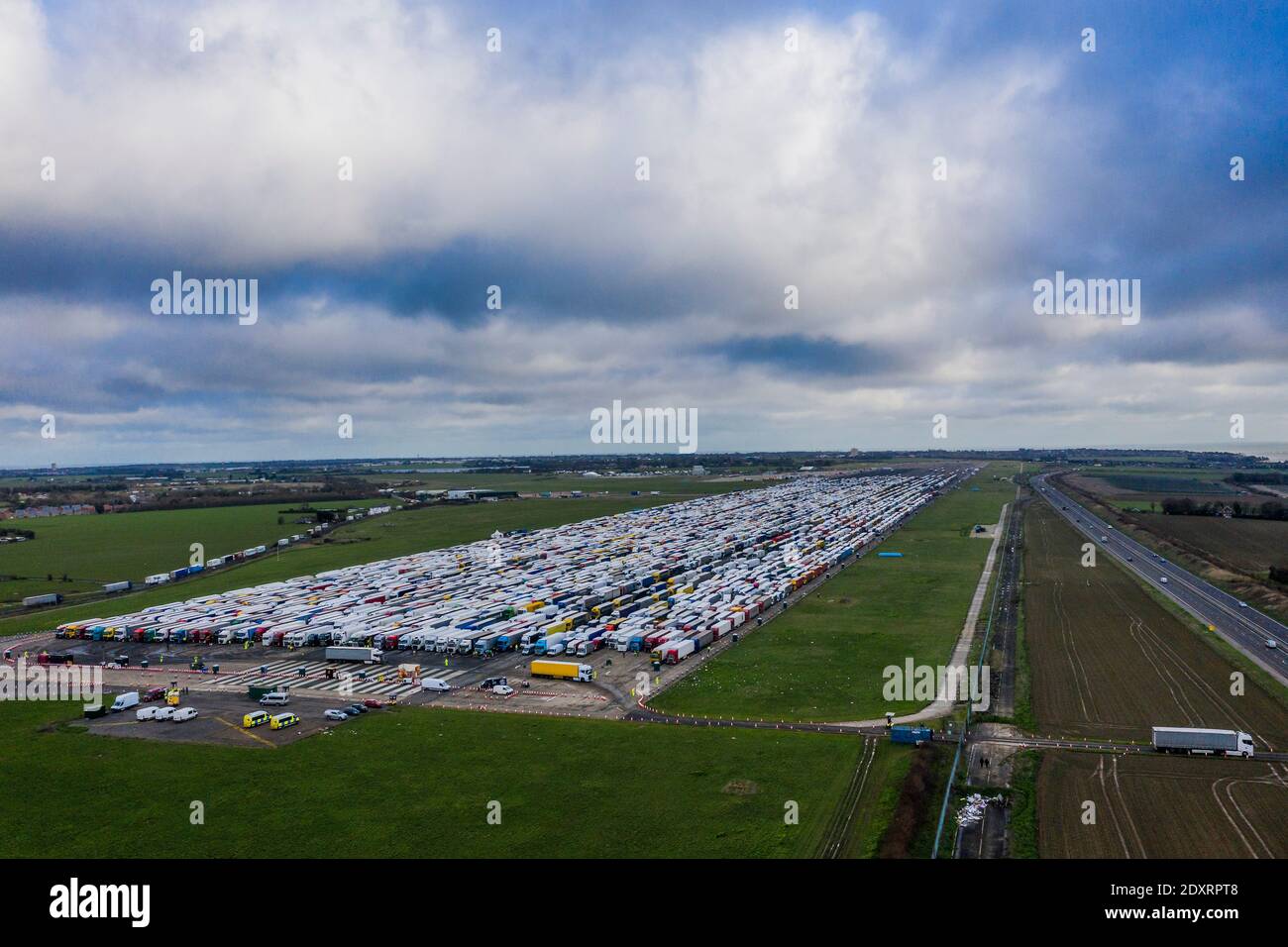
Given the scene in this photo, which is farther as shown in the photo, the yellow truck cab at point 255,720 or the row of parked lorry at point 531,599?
the row of parked lorry at point 531,599

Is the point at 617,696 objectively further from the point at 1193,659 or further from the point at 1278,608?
the point at 1278,608

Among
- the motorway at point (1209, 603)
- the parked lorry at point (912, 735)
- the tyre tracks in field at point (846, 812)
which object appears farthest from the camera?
the motorway at point (1209, 603)

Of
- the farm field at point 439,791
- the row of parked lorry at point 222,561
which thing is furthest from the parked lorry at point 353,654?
the row of parked lorry at point 222,561

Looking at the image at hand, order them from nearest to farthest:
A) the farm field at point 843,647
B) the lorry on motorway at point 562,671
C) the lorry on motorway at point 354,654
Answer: the farm field at point 843,647 < the lorry on motorway at point 562,671 < the lorry on motorway at point 354,654

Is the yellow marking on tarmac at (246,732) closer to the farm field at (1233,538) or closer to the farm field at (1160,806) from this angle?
the farm field at (1160,806)

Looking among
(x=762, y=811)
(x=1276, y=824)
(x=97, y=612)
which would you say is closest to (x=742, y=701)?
(x=762, y=811)

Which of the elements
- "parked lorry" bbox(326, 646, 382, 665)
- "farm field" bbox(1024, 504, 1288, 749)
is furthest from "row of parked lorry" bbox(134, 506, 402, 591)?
"farm field" bbox(1024, 504, 1288, 749)

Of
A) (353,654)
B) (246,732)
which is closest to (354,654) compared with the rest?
(353,654)

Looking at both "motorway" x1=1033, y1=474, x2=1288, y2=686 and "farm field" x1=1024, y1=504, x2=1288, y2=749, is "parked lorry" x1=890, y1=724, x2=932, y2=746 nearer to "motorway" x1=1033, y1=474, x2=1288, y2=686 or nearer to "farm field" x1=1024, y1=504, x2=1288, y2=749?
"farm field" x1=1024, y1=504, x2=1288, y2=749
